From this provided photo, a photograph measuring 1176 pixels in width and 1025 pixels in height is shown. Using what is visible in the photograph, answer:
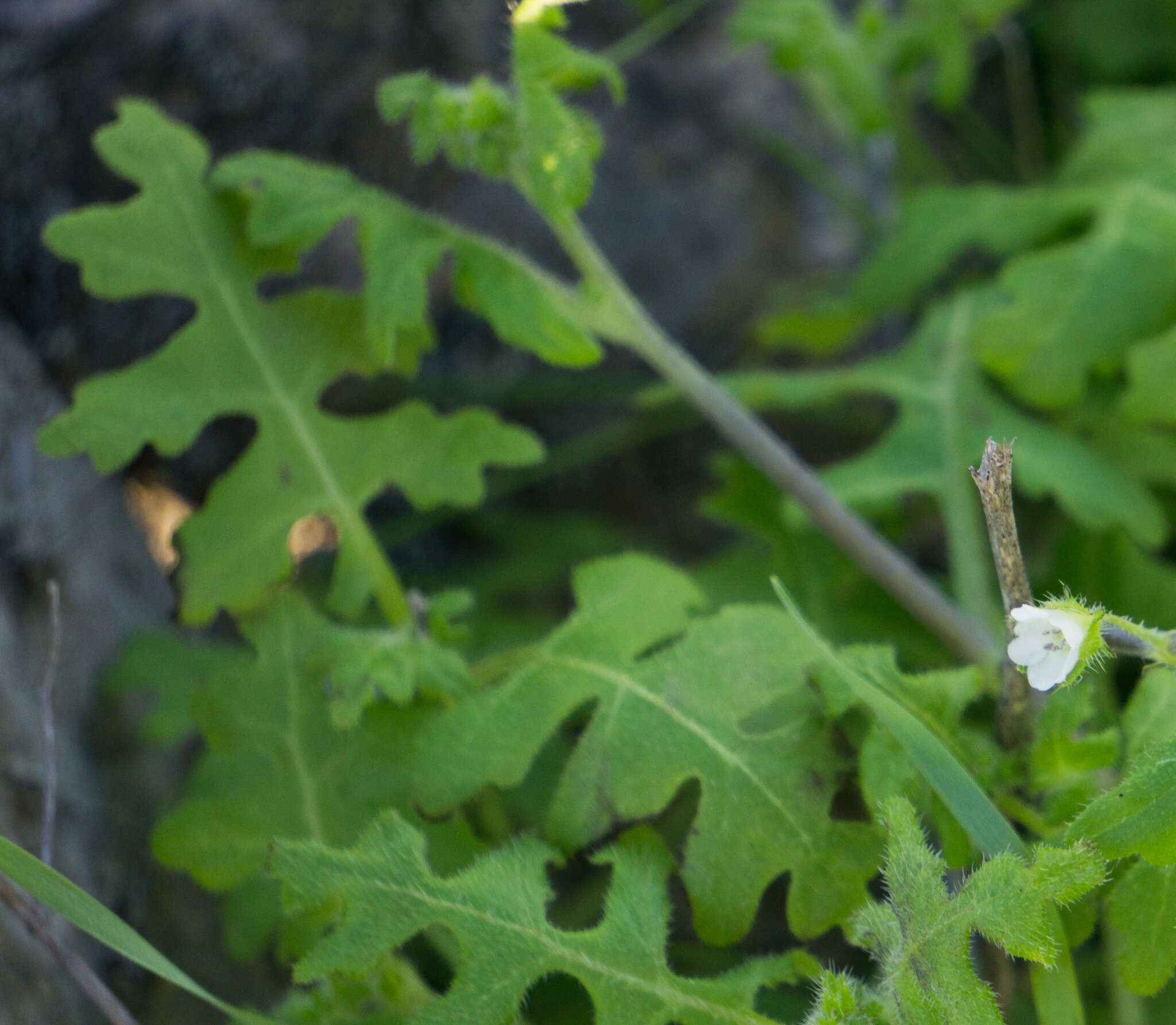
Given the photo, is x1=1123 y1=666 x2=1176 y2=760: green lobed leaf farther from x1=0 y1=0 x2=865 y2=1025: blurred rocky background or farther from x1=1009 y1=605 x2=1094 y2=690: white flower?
x1=0 y1=0 x2=865 y2=1025: blurred rocky background

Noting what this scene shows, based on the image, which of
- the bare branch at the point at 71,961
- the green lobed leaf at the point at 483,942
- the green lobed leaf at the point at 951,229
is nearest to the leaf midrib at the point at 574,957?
the green lobed leaf at the point at 483,942

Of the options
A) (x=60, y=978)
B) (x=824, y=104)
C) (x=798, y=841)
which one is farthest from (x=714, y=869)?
(x=824, y=104)

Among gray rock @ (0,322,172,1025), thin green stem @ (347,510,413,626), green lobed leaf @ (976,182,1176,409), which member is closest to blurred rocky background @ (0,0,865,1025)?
gray rock @ (0,322,172,1025)

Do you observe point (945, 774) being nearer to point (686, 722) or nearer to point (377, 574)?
point (686, 722)

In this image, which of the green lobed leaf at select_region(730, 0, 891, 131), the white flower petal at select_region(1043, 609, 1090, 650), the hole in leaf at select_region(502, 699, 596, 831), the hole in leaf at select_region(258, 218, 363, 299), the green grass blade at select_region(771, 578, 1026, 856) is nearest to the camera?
the white flower petal at select_region(1043, 609, 1090, 650)

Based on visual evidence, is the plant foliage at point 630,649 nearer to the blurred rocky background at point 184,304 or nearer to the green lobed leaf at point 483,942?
the green lobed leaf at point 483,942

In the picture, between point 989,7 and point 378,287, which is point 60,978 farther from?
point 989,7
